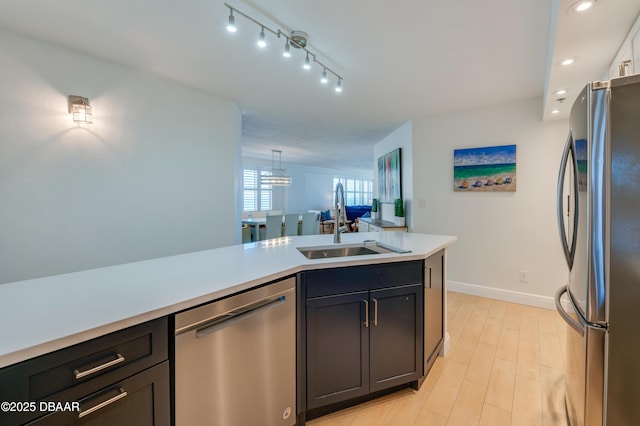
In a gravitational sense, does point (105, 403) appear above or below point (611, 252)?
below

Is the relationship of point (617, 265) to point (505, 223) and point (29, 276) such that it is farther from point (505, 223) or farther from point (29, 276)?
point (29, 276)

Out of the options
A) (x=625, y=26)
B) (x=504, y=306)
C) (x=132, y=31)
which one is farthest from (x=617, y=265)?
(x=132, y=31)

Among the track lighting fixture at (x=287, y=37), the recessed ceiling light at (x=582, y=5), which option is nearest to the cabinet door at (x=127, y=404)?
the track lighting fixture at (x=287, y=37)

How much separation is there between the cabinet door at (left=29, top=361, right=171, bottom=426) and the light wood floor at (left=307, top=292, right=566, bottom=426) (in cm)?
95

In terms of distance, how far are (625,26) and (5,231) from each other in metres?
4.25

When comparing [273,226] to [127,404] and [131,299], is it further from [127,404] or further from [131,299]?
[127,404]

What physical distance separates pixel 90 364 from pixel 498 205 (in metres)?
3.90

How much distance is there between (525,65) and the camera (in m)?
2.36

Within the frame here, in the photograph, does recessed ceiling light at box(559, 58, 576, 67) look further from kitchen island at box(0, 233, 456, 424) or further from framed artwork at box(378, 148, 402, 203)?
framed artwork at box(378, 148, 402, 203)

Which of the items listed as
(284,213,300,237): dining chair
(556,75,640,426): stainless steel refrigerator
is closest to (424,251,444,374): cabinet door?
(556,75,640,426): stainless steel refrigerator

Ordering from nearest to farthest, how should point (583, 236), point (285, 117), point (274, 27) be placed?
point (583, 236) < point (274, 27) < point (285, 117)

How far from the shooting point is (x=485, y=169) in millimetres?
3359

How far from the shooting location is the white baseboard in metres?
3.06

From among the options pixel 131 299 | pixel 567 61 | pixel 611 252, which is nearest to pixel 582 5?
pixel 567 61
